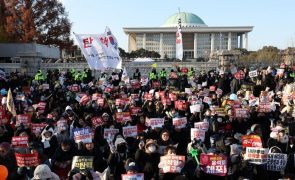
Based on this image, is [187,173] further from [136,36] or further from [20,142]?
[136,36]

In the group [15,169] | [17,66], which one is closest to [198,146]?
[15,169]

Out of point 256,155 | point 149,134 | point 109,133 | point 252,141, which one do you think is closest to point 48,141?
point 109,133

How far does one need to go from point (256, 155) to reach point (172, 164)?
1.41 meters

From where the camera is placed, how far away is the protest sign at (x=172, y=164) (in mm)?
8062

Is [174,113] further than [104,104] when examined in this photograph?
No

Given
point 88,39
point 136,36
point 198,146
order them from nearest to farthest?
point 198,146
point 88,39
point 136,36

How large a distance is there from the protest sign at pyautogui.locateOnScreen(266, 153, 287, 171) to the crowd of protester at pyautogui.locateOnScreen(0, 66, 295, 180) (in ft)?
0.07

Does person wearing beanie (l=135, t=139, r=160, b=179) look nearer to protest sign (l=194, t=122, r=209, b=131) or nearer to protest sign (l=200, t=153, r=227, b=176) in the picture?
protest sign (l=200, t=153, r=227, b=176)

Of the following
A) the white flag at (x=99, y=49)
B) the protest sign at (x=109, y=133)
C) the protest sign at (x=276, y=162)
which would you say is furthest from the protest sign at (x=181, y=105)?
the protest sign at (x=276, y=162)

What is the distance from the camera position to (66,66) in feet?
106

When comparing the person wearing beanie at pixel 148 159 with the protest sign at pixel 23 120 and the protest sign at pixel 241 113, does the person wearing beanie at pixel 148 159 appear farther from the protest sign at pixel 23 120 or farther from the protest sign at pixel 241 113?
the protest sign at pixel 241 113

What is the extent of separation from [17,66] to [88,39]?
14244 mm

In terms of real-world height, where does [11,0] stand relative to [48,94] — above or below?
above

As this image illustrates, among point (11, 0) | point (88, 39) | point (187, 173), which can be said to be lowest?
point (187, 173)
